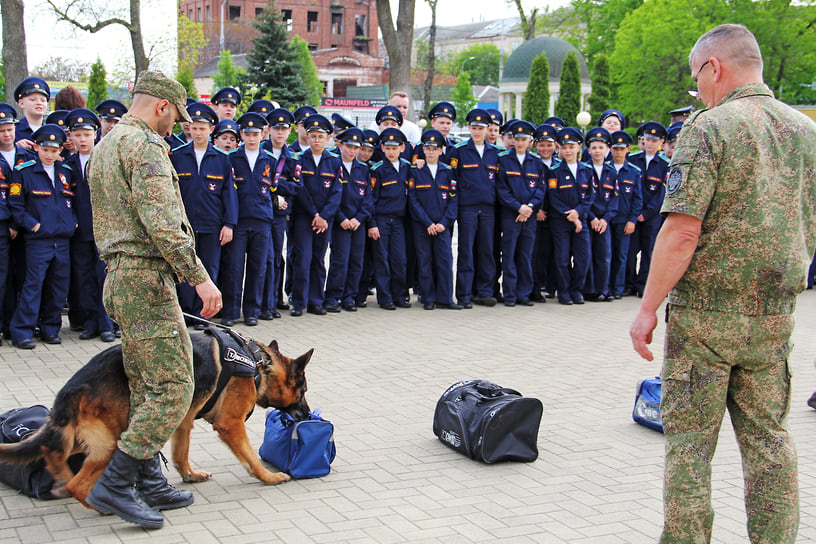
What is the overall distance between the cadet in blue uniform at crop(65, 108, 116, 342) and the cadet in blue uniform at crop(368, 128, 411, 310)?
3387 mm

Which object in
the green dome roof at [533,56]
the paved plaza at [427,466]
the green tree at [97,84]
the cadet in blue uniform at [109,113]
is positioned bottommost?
the paved plaza at [427,466]

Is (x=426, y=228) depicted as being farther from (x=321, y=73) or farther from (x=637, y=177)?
(x=321, y=73)

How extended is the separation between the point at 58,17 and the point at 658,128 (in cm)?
1697

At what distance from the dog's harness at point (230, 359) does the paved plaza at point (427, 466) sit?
0.61 metres

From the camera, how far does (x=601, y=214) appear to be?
11.0 m

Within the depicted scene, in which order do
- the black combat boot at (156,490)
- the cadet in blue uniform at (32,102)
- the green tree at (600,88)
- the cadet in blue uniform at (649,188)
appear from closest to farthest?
1. the black combat boot at (156,490)
2. the cadet in blue uniform at (32,102)
3. the cadet in blue uniform at (649,188)
4. the green tree at (600,88)

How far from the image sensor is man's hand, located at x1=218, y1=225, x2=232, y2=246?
346 inches

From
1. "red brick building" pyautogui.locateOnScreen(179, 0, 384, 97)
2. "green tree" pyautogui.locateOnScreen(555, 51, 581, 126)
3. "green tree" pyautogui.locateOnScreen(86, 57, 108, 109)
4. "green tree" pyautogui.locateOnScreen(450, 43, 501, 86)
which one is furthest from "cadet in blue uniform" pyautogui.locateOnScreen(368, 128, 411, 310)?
"green tree" pyautogui.locateOnScreen(450, 43, 501, 86)

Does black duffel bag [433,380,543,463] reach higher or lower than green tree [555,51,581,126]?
lower

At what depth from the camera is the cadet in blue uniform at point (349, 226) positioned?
9.89m

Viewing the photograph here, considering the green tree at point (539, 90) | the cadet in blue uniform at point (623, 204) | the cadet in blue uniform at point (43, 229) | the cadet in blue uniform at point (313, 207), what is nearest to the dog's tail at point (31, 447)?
the cadet in blue uniform at point (43, 229)

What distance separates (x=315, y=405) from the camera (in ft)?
20.2

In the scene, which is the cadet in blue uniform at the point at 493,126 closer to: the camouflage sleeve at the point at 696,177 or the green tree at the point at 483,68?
the camouflage sleeve at the point at 696,177

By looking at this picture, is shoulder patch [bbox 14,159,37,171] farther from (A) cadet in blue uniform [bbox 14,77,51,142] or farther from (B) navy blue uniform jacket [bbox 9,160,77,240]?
(A) cadet in blue uniform [bbox 14,77,51,142]
